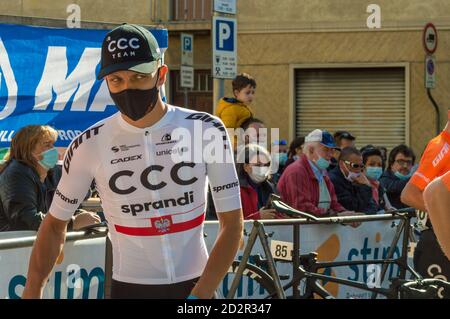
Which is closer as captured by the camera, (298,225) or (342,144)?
(298,225)

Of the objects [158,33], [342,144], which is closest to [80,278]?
[158,33]

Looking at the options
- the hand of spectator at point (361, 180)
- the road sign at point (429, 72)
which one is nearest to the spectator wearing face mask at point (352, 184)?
the hand of spectator at point (361, 180)

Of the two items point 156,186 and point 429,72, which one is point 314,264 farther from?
point 429,72

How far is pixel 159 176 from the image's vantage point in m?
3.96

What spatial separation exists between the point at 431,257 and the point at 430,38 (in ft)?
49.2

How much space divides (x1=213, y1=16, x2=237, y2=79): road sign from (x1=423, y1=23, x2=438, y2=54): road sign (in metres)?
10.4

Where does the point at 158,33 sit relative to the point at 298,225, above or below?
above

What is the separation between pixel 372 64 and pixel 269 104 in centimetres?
246

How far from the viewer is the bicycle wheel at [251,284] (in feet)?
22.9

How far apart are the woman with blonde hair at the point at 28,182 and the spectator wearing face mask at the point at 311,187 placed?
2.26 metres

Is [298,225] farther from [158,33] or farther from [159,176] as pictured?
[159,176]

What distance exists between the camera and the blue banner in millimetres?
8750

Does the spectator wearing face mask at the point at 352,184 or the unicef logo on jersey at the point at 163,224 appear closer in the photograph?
the unicef logo on jersey at the point at 163,224

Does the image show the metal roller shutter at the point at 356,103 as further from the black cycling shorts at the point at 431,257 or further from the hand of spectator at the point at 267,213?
the black cycling shorts at the point at 431,257
